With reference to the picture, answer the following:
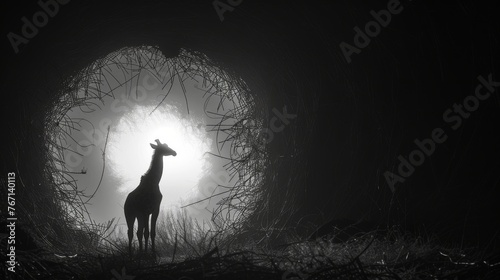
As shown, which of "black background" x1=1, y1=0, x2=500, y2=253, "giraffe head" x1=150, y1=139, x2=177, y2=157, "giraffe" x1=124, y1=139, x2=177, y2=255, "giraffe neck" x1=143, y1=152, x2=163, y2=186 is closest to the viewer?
"black background" x1=1, y1=0, x2=500, y2=253

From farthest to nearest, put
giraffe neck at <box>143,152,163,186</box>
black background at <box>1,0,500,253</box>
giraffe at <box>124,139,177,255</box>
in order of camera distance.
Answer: giraffe neck at <box>143,152,163,186</box> → giraffe at <box>124,139,177,255</box> → black background at <box>1,0,500,253</box>

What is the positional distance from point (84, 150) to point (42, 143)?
183 centimetres

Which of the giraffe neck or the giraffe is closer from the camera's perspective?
the giraffe

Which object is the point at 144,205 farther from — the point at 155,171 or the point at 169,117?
the point at 169,117

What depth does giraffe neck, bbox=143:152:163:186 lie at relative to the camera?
2.79 meters

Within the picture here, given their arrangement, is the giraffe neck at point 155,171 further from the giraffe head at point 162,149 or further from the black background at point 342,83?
the black background at point 342,83

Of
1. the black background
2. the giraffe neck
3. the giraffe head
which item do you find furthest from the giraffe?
the black background

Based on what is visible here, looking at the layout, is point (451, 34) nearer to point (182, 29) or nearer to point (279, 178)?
point (279, 178)

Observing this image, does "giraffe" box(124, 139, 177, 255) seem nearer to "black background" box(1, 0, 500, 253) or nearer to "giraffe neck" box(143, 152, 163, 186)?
"giraffe neck" box(143, 152, 163, 186)

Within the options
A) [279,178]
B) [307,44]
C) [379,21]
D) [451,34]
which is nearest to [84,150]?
[279,178]

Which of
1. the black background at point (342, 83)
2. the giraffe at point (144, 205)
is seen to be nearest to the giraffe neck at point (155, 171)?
the giraffe at point (144, 205)

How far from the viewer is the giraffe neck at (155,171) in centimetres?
279

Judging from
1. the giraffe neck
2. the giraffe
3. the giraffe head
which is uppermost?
the giraffe head

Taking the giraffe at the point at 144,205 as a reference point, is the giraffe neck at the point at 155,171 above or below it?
above
